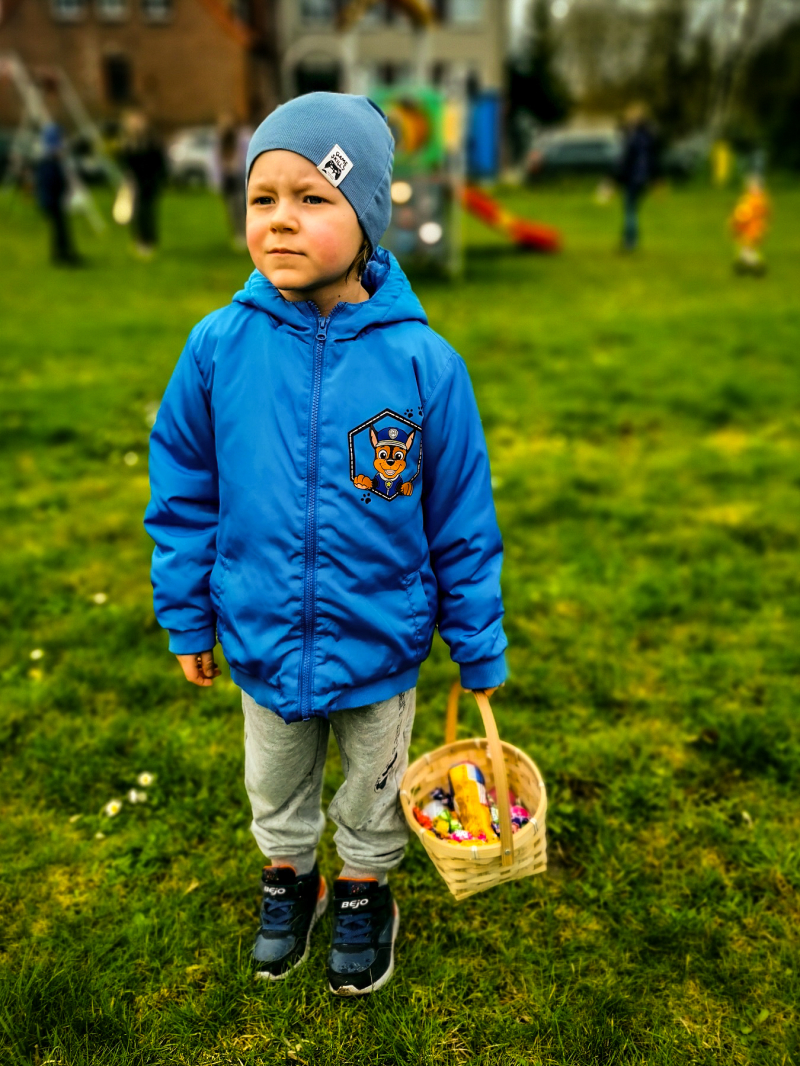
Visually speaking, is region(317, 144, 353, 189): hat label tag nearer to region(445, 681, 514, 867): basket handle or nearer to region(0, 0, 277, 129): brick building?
region(445, 681, 514, 867): basket handle

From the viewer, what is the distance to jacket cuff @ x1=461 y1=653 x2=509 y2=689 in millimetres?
2104

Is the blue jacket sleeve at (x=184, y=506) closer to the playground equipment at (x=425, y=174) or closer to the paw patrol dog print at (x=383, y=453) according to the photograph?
the paw patrol dog print at (x=383, y=453)

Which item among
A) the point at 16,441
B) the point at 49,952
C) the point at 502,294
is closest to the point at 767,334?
the point at 502,294

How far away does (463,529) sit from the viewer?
6.68 feet

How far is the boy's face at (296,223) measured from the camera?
181cm

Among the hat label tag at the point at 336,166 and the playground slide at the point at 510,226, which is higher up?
the hat label tag at the point at 336,166

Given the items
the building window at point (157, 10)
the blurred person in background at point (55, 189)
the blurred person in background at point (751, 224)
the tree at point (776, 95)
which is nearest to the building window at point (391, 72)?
the building window at point (157, 10)

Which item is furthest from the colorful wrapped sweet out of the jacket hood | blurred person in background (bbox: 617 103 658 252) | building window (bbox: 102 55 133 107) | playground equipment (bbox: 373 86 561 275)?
building window (bbox: 102 55 133 107)

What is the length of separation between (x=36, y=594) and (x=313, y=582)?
2532mm

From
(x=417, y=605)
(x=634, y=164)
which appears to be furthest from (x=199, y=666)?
(x=634, y=164)

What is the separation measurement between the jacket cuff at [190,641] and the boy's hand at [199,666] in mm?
15

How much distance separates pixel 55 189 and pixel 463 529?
1185 centimetres

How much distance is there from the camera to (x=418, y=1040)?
2.14 metres

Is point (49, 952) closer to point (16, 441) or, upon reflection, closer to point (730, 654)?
point (730, 654)
